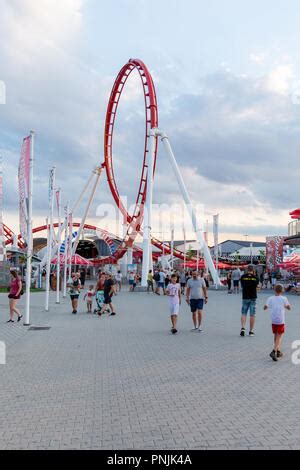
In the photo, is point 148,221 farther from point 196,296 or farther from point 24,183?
point 196,296

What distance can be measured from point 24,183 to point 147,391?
30.9ft

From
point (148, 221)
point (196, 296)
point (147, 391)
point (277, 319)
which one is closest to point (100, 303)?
point (196, 296)

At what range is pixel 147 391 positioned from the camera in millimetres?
6520

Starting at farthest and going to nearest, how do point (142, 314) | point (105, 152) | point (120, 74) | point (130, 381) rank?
point (105, 152) < point (120, 74) < point (142, 314) < point (130, 381)

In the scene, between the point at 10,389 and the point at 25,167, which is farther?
the point at 25,167

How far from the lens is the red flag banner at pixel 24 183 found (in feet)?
47.2

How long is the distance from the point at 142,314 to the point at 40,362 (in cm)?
838

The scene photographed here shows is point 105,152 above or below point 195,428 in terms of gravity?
above

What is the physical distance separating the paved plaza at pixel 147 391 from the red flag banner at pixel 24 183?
3731 mm

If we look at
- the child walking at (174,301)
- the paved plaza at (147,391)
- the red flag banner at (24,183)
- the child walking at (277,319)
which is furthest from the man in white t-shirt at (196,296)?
the red flag banner at (24,183)

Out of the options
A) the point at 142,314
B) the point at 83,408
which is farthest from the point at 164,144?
the point at 83,408
